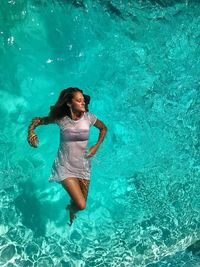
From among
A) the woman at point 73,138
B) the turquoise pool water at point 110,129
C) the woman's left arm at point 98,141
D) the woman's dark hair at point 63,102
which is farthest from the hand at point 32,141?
the turquoise pool water at point 110,129

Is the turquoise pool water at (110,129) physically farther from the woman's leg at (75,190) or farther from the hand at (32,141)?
the hand at (32,141)

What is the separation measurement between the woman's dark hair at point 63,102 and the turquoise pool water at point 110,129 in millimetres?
3612

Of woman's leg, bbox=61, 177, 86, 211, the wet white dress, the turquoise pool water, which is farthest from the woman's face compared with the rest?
the turquoise pool water

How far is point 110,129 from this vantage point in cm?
1034

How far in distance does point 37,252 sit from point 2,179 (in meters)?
1.84

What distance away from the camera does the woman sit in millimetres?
5789

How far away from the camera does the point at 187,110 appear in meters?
10.6

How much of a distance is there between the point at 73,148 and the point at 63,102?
2.26 feet

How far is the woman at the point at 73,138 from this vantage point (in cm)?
579

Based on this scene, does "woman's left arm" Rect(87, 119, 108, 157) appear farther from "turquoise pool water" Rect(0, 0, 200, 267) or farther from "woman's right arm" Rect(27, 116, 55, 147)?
"turquoise pool water" Rect(0, 0, 200, 267)

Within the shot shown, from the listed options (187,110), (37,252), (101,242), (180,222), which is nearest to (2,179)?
(37,252)

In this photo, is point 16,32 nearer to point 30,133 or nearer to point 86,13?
point 86,13

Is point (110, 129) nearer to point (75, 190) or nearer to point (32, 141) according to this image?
point (75, 190)

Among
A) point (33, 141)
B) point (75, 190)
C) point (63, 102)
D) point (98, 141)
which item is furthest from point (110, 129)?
point (33, 141)
